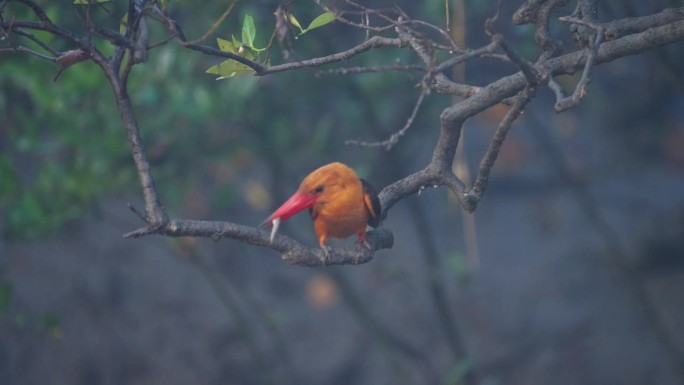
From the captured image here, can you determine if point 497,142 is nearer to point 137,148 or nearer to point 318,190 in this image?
point 318,190

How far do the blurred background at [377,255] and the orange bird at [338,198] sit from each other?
1.27 m

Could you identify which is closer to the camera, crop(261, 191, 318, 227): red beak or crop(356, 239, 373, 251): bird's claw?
crop(356, 239, 373, 251): bird's claw

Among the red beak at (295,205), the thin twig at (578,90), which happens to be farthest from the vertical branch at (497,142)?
the red beak at (295,205)

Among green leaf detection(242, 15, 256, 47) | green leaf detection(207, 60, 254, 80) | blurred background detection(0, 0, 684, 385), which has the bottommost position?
blurred background detection(0, 0, 684, 385)

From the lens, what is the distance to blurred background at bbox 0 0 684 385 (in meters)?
4.79

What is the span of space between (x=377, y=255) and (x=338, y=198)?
14.1 feet

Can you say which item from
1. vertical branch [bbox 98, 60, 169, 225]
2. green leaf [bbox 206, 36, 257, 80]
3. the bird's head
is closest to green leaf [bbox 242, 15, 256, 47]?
green leaf [bbox 206, 36, 257, 80]

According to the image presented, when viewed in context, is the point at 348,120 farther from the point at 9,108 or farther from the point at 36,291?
the point at 36,291

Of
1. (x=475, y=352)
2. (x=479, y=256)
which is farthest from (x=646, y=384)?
(x=479, y=256)

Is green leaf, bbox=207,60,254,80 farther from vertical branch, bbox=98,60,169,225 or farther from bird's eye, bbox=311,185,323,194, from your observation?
bird's eye, bbox=311,185,323,194

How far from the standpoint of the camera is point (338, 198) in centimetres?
323

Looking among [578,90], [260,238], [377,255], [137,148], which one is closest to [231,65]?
[137,148]

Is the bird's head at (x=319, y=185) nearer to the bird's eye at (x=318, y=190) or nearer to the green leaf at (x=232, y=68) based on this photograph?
the bird's eye at (x=318, y=190)

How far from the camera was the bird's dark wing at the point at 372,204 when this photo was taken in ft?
9.86
